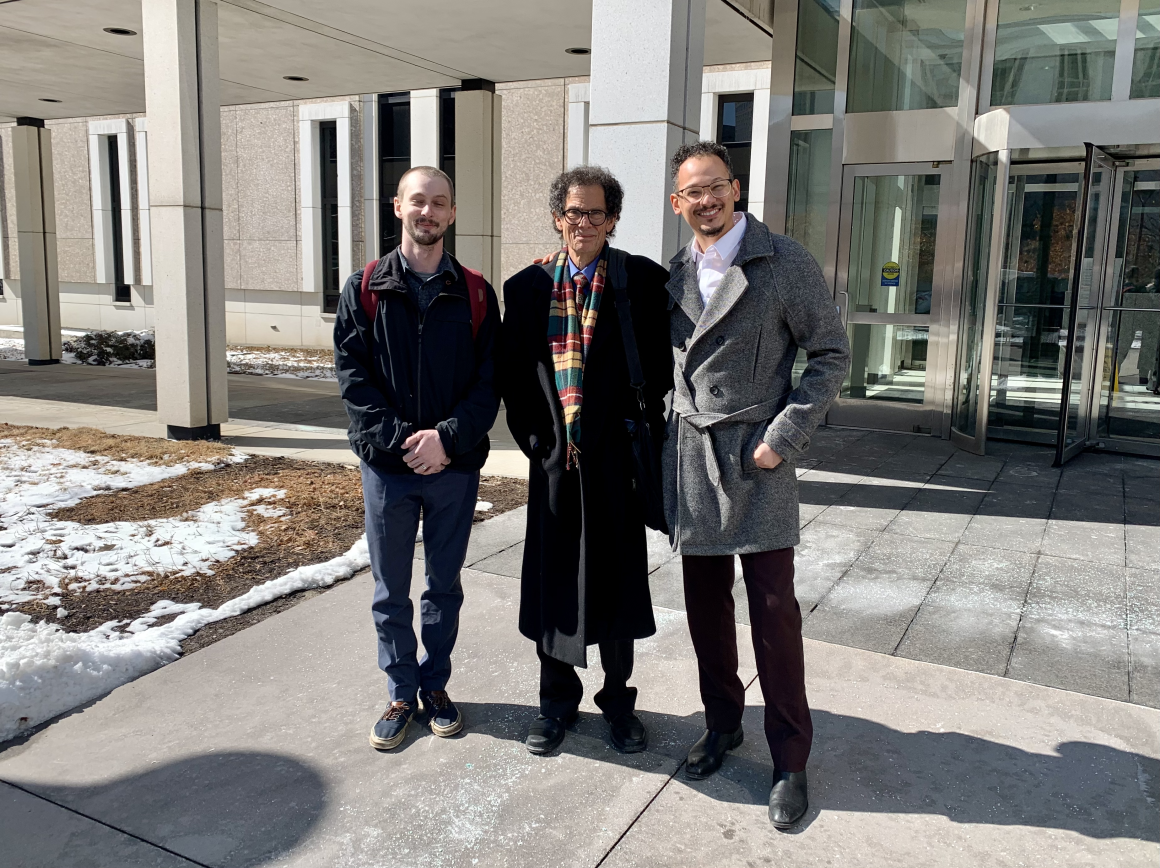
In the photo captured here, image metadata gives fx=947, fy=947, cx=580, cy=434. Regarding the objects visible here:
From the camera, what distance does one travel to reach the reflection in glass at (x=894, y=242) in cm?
923

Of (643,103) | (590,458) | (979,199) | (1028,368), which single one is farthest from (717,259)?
(1028,368)

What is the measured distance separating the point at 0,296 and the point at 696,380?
27.9m

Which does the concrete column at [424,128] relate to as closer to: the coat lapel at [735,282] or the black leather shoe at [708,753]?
the coat lapel at [735,282]

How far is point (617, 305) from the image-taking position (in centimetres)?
298

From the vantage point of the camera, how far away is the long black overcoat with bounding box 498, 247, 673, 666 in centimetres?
301

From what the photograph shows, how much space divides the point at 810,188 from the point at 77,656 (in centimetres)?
811

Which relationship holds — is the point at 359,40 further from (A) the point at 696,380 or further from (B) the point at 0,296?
(B) the point at 0,296

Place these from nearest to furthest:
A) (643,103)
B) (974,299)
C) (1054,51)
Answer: (643,103) < (1054,51) < (974,299)

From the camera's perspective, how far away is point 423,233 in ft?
10.2

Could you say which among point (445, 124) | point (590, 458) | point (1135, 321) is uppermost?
point (445, 124)

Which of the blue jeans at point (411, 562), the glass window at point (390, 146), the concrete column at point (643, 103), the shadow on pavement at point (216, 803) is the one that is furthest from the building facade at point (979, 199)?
the glass window at point (390, 146)

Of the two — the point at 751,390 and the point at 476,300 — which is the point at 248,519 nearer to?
the point at 476,300

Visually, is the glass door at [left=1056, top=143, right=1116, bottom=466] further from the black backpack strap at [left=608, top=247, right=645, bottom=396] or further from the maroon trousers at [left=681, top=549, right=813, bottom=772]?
the black backpack strap at [left=608, top=247, right=645, bottom=396]

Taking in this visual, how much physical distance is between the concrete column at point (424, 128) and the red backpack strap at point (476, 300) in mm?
16645
